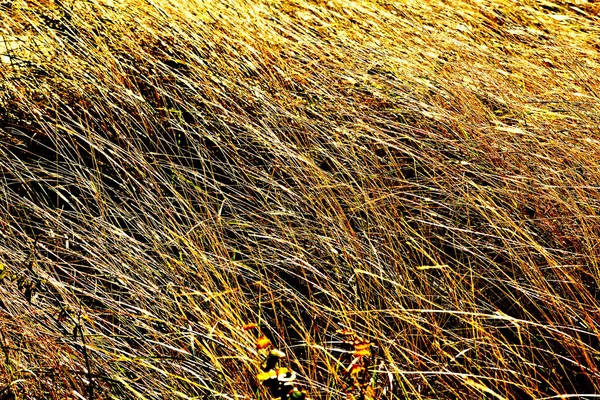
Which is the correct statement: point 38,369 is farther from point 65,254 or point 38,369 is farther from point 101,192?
point 101,192

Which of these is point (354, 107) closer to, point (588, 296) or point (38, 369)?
point (588, 296)

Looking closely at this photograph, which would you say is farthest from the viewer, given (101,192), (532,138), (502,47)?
(502,47)

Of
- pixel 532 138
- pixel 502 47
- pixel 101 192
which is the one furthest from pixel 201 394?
pixel 502 47

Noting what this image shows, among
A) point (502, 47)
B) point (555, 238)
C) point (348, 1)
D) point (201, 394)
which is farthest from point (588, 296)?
point (348, 1)

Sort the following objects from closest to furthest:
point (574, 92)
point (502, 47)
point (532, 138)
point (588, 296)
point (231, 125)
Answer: point (588, 296), point (532, 138), point (231, 125), point (574, 92), point (502, 47)

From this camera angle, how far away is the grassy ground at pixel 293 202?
5.15ft

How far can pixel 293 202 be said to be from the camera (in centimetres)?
206

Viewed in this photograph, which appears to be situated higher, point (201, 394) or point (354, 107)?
point (354, 107)

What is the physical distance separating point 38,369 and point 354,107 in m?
1.54

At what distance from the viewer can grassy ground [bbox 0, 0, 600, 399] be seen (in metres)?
1.57

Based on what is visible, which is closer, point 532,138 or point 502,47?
point 532,138

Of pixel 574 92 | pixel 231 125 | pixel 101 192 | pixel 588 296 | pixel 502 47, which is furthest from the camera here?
pixel 502 47

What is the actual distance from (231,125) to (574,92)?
52.2 inches

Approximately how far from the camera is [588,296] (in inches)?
67.9
